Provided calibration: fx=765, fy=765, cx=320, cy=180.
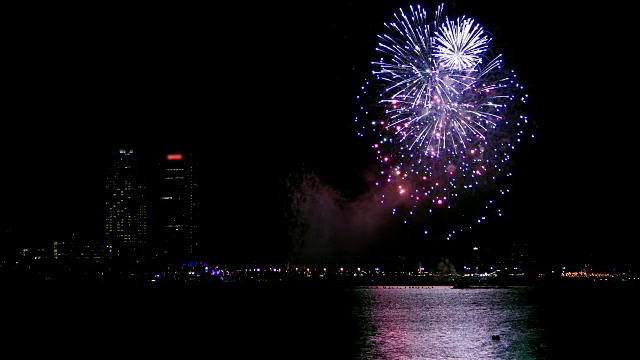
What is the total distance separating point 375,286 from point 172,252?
52619 millimetres

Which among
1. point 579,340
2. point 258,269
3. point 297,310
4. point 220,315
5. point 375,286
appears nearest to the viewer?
point 579,340

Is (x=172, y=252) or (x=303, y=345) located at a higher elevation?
(x=172, y=252)

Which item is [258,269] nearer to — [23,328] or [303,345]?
[23,328]

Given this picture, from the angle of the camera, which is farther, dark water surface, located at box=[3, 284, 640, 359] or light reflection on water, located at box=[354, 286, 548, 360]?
dark water surface, located at box=[3, 284, 640, 359]

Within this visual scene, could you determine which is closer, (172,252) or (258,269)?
(258,269)

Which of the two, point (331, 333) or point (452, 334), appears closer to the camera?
point (452, 334)

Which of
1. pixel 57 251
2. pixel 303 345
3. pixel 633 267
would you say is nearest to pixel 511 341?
pixel 303 345

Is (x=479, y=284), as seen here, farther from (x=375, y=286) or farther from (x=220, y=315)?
(x=220, y=315)

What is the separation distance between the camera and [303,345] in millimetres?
39125

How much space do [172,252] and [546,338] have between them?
14732cm

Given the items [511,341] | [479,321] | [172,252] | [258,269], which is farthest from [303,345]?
[172,252]

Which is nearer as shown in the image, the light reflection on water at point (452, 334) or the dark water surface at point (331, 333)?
the light reflection on water at point (452, 334)

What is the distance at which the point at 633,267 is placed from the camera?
12812 centimetres

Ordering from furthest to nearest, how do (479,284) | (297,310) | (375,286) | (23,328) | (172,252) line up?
(172,252), (375,286), (479,284), (297,310), (23,328)
